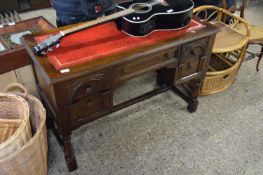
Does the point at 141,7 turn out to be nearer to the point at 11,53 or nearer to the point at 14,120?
the point at 11,53

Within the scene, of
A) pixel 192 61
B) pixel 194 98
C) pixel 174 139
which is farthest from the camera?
pixel 194 98

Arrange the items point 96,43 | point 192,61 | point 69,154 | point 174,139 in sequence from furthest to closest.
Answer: point 174,139 < point 192,61 < point 69,154 < point 96,43

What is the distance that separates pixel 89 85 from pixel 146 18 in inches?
16.8

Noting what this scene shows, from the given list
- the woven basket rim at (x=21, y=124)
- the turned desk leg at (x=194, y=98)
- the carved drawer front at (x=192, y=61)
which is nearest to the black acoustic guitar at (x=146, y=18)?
the carved drawer front at (x=192, y=61)

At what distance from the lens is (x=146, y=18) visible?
4.26ft

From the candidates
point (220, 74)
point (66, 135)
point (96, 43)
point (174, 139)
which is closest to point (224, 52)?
point (220, 74)

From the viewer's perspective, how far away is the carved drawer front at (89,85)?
1.16 metres

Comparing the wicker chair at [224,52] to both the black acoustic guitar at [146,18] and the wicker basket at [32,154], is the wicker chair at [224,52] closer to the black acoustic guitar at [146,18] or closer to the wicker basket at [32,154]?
the black acoustic guitar at [146,18]

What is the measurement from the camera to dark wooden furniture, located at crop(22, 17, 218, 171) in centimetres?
114

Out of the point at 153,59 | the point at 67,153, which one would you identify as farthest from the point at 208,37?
the point at 67,153

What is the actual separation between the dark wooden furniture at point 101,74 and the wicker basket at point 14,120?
133 mm

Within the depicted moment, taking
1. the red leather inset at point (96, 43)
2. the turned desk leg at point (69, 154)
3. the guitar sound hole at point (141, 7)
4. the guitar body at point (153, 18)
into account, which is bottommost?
the turned desk leg at point (69, 154)

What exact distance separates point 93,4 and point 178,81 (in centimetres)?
65

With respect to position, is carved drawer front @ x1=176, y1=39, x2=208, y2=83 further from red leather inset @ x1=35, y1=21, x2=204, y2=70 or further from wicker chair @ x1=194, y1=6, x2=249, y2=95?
wicker chair @ x1=194, y1=6, x2=249, y2=95
